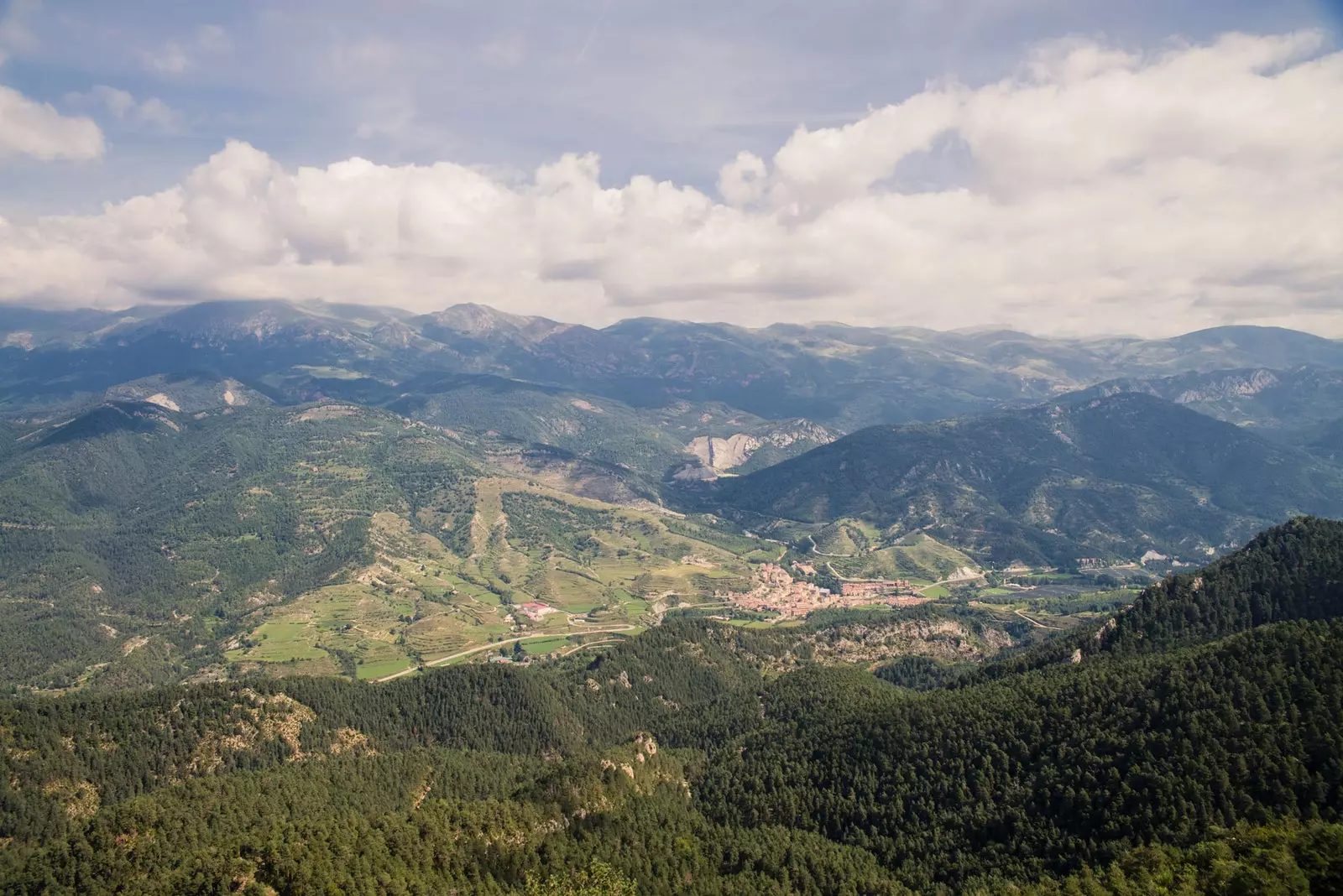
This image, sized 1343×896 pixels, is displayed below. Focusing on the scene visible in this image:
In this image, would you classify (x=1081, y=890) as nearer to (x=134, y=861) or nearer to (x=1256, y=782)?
(x=1256, y=782)

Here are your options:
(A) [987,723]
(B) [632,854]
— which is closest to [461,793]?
(B) [632,854]

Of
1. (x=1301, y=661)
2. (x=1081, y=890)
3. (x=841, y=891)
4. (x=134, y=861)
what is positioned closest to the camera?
(x=1081, y=890)

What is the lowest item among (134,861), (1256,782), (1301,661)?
(134,861)

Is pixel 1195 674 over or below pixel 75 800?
over

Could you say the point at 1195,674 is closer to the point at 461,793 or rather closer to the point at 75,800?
the point at 461,793

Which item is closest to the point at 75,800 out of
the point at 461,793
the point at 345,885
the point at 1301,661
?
the point at 461,793

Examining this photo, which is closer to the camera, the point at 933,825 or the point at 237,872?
the point at 237,872

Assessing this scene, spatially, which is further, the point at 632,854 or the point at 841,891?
the point at 632,854

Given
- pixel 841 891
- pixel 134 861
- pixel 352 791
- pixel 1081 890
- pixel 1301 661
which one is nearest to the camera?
pixel 1081 890

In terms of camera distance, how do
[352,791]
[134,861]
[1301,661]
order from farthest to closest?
[352,791]
[1301,661]
[134,861]
